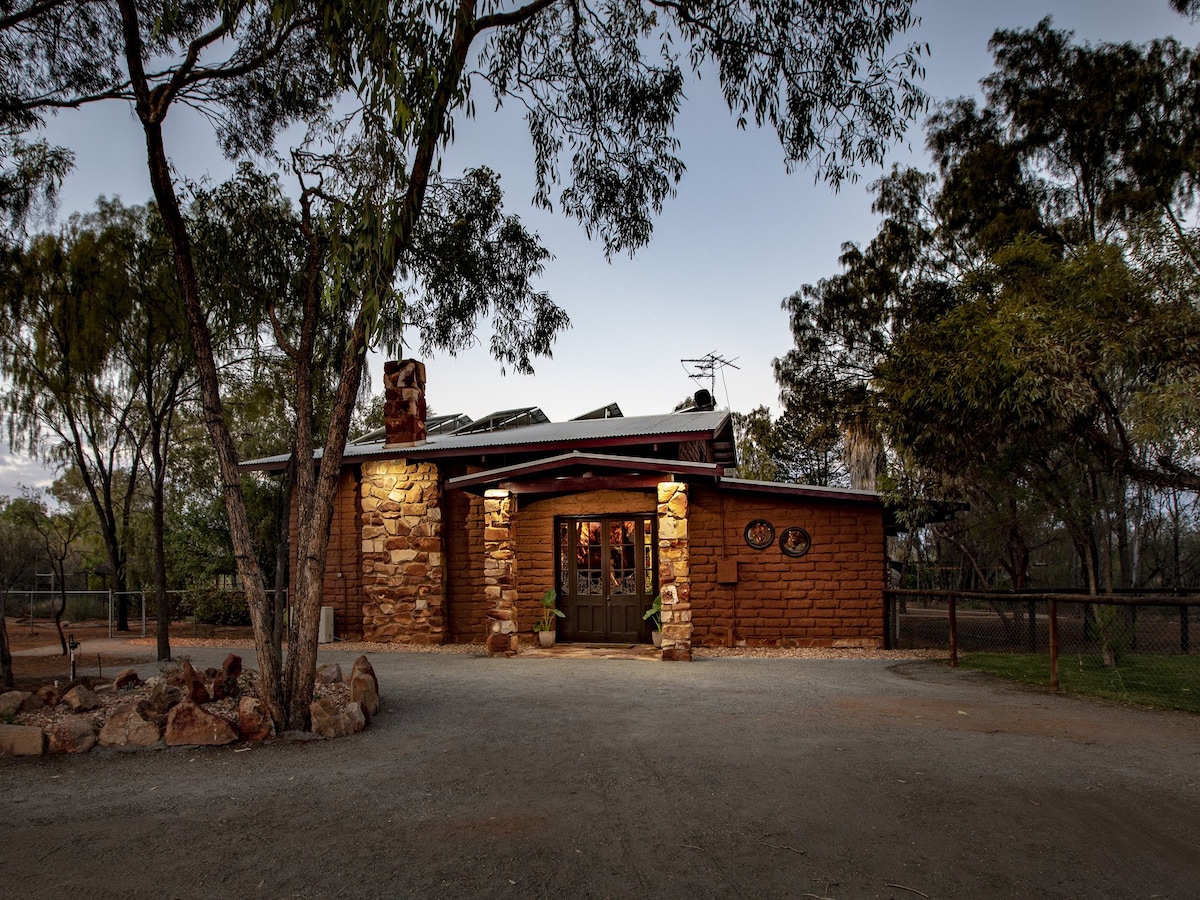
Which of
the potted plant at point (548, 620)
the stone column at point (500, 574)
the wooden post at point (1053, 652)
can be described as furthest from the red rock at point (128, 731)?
the wooden post at point (1053, 652)

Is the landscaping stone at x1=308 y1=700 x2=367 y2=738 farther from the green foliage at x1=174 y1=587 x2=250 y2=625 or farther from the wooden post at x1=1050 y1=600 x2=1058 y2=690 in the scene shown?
the green foliage at x1=174 y1=587 x2=250 y2=625

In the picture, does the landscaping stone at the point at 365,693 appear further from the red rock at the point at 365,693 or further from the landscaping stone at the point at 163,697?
the landscaping stone at the point at 163,697

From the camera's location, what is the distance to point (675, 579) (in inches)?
399

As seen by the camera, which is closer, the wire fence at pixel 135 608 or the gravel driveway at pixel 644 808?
the gravel driveway at pixel 644 808

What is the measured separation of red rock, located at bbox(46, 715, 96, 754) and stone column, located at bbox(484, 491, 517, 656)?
5.71 m

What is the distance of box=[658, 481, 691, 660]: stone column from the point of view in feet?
33.2

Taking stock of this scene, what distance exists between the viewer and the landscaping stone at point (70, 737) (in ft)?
18.0

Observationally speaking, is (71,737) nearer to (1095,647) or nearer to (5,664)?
(5,664)

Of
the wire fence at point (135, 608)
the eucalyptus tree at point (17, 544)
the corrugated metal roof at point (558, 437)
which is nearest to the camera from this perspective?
the corrugated metal roof at point (558, 437)

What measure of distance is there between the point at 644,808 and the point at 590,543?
26.1 ft

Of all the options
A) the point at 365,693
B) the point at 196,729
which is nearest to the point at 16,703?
the point at 196,729

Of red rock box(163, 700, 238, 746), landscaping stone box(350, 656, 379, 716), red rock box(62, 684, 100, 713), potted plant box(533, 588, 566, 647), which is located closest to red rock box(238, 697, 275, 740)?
red rock box(163, 700, 238, 746)

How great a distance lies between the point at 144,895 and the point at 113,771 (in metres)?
2.32

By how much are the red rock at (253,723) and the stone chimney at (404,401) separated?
25.1ft
